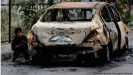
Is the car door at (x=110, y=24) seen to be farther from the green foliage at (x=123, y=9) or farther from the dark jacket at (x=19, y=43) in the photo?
the green foliage at (x=123, y=9)

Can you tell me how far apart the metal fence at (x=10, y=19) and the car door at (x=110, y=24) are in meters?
4.83

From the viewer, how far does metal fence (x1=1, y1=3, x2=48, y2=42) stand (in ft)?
54.7

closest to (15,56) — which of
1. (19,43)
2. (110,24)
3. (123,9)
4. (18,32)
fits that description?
(19,43)

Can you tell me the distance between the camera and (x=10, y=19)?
16.6 metres

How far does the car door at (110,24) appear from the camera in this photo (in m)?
12.1

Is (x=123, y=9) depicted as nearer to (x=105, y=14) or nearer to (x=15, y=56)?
(x=105, y=14)

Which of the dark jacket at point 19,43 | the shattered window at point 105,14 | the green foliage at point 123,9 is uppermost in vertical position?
the shattered window at point 105,14

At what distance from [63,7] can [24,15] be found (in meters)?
5.53

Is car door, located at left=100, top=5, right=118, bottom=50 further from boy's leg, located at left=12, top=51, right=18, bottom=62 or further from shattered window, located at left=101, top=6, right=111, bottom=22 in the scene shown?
boy's leg, located at left=12, top=51, right=18, bottom=62


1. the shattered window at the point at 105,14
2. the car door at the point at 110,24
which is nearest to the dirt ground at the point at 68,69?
the car door at the point at 110,24

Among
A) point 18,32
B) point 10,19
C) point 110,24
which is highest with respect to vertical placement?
point 110,24

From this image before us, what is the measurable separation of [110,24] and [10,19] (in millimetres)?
5183

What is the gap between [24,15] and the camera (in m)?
17.8

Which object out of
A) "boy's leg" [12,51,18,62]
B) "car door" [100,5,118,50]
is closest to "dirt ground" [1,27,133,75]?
"boy's leg" [12,51,18,62]
